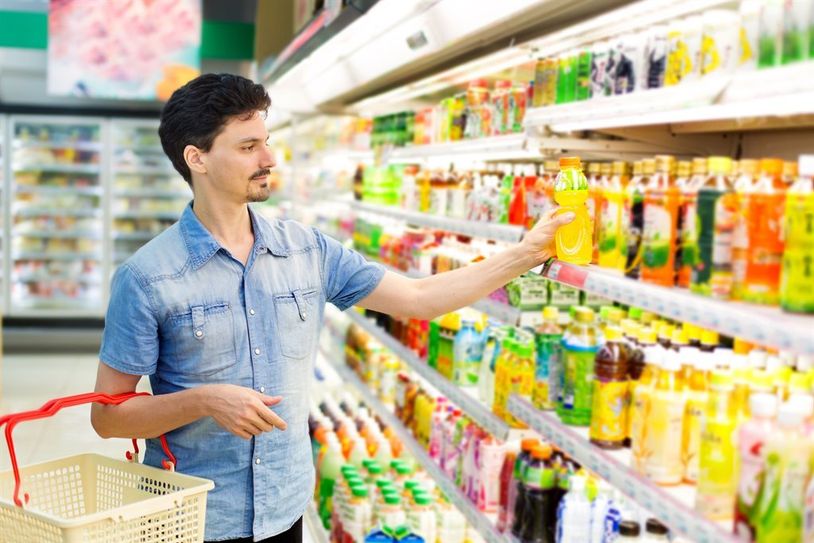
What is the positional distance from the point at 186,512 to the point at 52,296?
9.45m

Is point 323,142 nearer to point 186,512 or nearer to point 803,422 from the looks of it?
point 186,512

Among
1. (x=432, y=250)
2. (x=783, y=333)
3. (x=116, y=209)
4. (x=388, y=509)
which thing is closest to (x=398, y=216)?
(x=432, y=250)

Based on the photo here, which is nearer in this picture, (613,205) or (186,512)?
(186,512)

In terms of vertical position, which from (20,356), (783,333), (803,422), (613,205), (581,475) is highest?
(613,205)

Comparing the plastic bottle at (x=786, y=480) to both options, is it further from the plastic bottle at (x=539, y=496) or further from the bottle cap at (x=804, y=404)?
the plastic bottle at (x=539, y=496)

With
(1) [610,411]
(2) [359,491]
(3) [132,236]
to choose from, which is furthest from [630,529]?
(3) [132,236]

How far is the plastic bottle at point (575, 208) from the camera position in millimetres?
2303

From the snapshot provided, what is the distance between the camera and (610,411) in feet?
7.51

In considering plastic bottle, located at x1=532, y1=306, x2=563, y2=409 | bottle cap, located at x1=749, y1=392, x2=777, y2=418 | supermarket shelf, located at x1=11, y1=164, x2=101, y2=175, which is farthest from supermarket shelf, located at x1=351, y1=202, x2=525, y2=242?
supermarket shelf, located at x1=11, y1=164, x2=101, y2=175

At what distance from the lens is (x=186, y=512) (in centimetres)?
207

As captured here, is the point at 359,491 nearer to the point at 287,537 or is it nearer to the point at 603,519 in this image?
the point at 287,537

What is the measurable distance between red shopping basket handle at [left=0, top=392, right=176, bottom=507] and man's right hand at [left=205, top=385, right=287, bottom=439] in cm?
17

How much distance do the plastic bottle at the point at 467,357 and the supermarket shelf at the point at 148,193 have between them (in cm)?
756

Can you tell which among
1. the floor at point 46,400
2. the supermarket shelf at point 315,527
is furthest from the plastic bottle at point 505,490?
A: the floor at point 46,400
